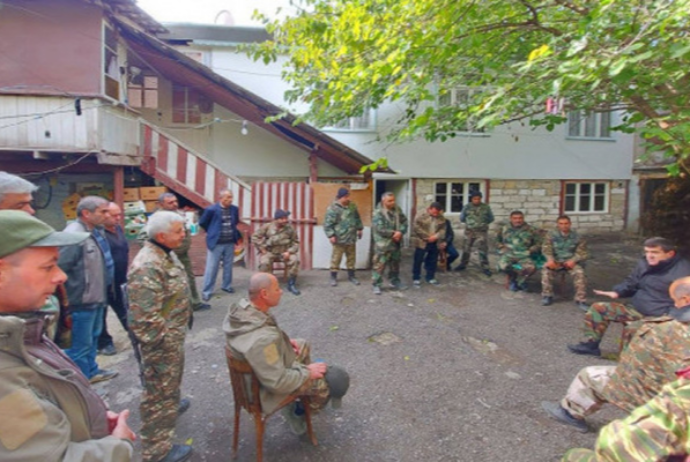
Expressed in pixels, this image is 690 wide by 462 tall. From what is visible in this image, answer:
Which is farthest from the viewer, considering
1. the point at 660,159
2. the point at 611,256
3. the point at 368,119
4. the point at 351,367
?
the point at 660,159

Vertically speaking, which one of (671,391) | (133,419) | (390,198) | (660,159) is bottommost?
(133,419)

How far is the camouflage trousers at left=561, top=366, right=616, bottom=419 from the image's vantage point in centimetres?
336

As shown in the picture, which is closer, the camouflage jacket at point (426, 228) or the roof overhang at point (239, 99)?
the camouflage jacket at point (426, 228)

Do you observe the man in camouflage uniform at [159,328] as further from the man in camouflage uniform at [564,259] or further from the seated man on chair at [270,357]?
the man in camouflage uniform at [564,259]

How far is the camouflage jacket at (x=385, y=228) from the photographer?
7.43 meters

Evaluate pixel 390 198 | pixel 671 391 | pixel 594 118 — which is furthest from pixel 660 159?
pixel 671 391

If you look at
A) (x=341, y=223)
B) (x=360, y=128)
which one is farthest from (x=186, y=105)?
(x=341, y=223)

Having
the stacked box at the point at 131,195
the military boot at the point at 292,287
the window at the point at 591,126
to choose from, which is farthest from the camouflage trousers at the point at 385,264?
the window at the point at 591,126

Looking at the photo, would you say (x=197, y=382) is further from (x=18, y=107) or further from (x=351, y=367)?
(x=18, y=107)

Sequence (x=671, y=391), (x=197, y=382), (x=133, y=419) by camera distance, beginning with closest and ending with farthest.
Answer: (x=671, y=391) → (x=133, y=419) → (x=197, y=382)

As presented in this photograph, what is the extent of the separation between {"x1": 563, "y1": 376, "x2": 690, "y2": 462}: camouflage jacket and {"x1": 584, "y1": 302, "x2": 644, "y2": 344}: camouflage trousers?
141 inches

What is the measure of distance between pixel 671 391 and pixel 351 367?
11.4ft

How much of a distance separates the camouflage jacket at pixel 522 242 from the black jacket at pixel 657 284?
2685mm

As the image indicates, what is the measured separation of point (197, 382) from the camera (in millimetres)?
4383
